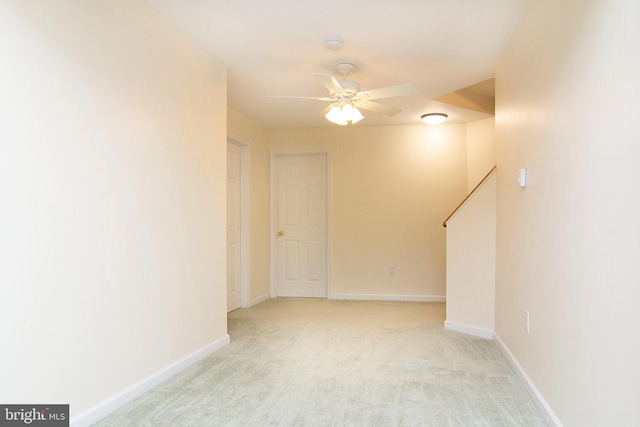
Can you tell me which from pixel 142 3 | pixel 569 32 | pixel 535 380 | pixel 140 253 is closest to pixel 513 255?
pixel 535 380

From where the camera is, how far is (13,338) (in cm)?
179

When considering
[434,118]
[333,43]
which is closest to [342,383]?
[333,43]

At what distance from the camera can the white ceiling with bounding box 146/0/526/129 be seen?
8.73 feet

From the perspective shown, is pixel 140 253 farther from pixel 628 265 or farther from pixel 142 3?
pixel 628 265

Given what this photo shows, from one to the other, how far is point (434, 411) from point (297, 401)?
0.73 meters

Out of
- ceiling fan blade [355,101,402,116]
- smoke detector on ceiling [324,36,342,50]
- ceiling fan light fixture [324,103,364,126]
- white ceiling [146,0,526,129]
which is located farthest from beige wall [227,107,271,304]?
smoke detector on ceiling [324,36,342,50]

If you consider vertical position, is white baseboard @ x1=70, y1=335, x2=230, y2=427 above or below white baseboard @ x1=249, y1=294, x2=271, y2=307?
above

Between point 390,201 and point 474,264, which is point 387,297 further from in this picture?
point 474,264

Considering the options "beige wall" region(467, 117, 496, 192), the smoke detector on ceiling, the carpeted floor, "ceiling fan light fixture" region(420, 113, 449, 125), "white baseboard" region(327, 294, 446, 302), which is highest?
the smoke detector on ceiling

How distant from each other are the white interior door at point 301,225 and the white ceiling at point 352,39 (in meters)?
1.75

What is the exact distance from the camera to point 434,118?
205 inches

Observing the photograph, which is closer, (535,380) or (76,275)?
(76,275)

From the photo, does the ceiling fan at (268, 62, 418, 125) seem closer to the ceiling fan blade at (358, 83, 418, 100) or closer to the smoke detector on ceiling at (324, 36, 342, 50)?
the ceiling fan blade at (358, 83, 418, 100)

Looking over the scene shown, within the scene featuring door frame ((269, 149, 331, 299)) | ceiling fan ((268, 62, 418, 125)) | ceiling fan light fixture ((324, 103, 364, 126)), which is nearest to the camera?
ceiling fan ((268, 62, 418, 125))
